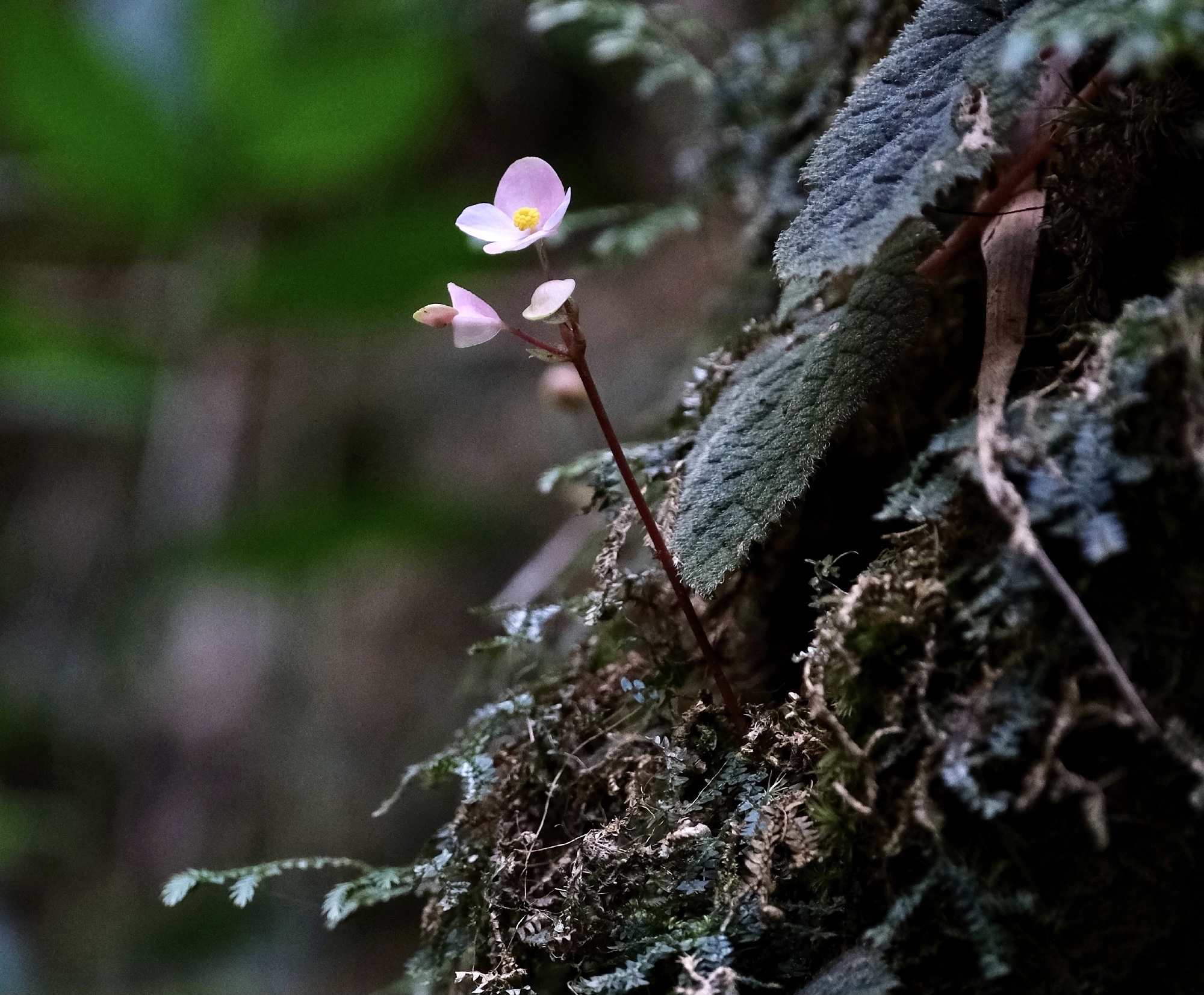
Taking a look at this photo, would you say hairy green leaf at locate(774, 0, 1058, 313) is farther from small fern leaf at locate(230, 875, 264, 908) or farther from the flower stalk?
small fern leaf at locate(230, 875, 264, 908)

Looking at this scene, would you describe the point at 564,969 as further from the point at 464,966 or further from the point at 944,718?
the point at 944,718

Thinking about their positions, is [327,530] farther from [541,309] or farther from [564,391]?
[541,309]

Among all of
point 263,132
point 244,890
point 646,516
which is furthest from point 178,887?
point 263,132

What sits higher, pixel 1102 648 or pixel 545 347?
pixel 545 347

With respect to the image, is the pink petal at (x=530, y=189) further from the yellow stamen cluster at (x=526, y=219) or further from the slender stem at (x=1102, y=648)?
the slender stem at (x=1102, y=648)

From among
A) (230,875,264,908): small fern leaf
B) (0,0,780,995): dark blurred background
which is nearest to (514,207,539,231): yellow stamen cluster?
(230,875,264,908): small fern leaf

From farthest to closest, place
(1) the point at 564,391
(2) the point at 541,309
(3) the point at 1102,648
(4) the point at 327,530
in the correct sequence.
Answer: (4) the point at 327,530
(1) the point at 564,391
(2) the point at 541,309
(3) the point at 1102,648
